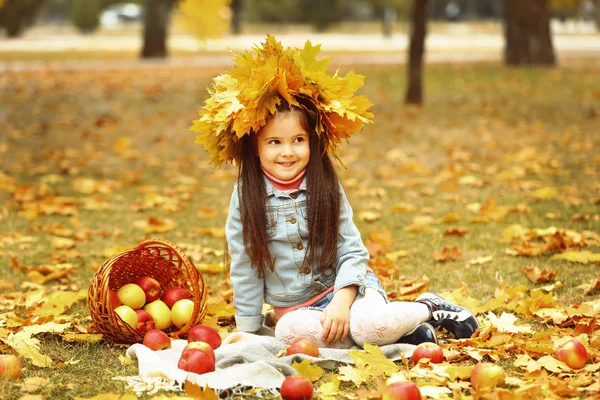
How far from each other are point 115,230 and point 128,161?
315 cm

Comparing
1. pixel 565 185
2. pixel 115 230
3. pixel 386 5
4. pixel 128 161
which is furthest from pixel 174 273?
pixel 386 5

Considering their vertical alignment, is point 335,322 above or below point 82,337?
above

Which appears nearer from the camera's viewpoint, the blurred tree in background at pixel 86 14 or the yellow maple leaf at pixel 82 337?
the yellow maple leaf at pixel 82 337

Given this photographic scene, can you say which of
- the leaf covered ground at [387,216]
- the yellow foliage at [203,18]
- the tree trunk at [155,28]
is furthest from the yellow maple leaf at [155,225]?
the yellow foliage at [203,18]

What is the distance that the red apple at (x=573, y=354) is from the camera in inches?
113

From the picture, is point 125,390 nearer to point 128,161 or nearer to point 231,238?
point 231,238

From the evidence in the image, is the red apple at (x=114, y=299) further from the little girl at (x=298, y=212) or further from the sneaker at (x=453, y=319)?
the sneaker at (x=453, y=319)

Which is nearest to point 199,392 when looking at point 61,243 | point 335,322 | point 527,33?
point 335,322

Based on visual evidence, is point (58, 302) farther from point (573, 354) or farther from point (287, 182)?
point (573, 354)

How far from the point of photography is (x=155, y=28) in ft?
67.3

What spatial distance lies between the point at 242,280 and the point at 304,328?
0.39 meters

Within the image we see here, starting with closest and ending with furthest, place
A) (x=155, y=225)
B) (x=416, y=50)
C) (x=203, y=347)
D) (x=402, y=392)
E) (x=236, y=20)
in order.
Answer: (x=402, y=392), (x=203, y=347), (x=155, y=225), (x=416, y=50), (x=236, y=20)

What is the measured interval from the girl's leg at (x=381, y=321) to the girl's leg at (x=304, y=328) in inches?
4.0

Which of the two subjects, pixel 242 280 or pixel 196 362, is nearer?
pixel 196 362
